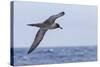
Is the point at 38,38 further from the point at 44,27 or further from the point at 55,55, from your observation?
the point at 55,55

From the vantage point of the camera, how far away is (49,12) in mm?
2301

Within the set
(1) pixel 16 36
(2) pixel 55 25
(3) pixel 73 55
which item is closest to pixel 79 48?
(3) pixel 73 55

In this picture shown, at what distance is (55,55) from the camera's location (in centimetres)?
232

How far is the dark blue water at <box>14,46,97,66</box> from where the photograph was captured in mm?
2178

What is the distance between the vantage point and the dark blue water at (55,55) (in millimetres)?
2178

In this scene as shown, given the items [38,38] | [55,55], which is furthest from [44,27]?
[55,55]

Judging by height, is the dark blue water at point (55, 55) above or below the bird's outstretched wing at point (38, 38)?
below

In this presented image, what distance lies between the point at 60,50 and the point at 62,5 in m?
0.47

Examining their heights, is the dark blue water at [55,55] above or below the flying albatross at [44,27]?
below

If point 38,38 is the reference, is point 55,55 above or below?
below

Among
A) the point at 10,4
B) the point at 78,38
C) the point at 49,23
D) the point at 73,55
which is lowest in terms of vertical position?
the point at 73,55

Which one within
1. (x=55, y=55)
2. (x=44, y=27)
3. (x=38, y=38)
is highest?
(x=44, y=27)

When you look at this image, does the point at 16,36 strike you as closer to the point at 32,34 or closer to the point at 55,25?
the point at 32,34
